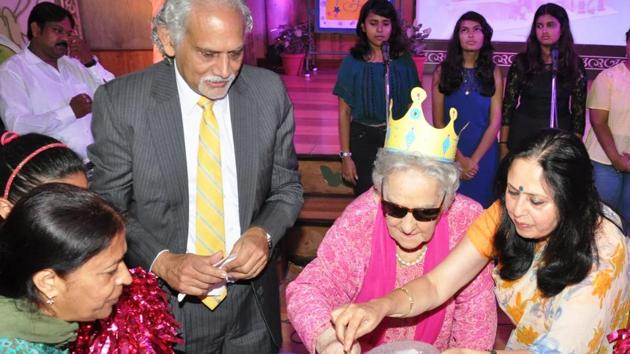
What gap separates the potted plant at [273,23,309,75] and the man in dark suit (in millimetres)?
8463

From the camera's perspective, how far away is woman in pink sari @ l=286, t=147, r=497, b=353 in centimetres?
191

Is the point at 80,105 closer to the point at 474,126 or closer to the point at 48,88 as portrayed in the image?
the point at 48,88

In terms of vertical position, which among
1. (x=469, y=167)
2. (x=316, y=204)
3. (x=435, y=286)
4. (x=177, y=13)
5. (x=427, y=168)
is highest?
(x=177, y=13)

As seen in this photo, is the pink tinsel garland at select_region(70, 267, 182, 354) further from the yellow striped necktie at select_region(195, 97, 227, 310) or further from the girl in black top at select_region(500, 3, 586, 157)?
the girl in black top at select_region(500, 3, 586, 157)

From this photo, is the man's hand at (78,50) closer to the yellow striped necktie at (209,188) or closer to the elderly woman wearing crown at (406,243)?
the yellow striped necktie at (209,188)

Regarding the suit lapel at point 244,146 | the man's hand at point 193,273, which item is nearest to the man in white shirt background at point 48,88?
the suit lapel at point 244,146

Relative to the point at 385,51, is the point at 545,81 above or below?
below

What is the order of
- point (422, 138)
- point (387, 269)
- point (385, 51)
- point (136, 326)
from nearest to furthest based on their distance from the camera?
1. point (136, 326)
2. point (422, 138)
3. point (387, 269)
4. point (385, 51)

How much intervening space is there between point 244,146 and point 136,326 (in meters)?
0.66

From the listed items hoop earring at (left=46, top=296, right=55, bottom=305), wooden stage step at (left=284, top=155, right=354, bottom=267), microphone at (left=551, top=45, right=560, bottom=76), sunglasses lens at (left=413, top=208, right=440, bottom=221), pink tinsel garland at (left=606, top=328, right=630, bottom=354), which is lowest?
wooden stage step at (left=284, top=155, right=354, bottom=267)

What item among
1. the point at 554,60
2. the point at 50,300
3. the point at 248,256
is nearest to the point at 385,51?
the point at 554,60

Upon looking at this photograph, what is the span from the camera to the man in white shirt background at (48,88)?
11.3 feet

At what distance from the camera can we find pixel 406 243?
1.99 metres

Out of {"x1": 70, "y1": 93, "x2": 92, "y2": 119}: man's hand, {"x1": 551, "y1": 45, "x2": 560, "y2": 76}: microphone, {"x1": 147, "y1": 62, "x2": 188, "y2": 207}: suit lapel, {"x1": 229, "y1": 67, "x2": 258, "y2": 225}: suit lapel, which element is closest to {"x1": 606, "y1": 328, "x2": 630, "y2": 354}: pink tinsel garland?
{"x1": 229, "y1": 67, "x2": 258, "y2": 225}: suit lapel
